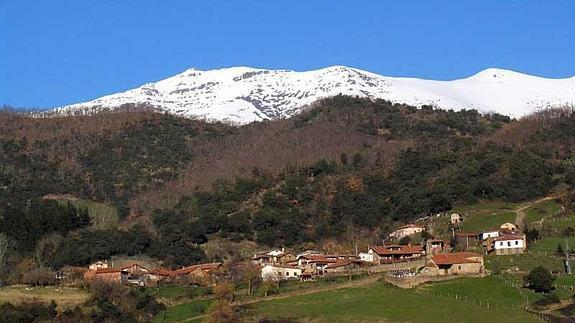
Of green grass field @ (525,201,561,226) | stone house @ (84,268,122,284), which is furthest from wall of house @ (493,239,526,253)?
stone house @ (84,268,122,284)

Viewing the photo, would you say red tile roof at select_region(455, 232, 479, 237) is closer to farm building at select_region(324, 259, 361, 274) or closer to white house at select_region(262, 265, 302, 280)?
farm building at select_region(324, 259, 361, 274)

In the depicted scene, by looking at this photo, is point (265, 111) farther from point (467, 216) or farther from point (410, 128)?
point (467, 216)

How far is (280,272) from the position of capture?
64938 mm

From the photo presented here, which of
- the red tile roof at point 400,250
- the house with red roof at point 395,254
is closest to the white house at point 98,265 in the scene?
the house with red roof at point 395,254

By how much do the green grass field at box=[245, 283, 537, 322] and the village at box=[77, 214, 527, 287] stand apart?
315 cm

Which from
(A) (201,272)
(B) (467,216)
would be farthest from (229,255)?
(B) (467,216)

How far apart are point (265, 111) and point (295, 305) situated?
139 m

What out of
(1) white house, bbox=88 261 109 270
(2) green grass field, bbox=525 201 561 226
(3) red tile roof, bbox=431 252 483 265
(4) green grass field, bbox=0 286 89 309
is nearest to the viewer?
(3) red tile roof, bbox=431 252 483 265

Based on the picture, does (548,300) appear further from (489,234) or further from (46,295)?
(46,295)

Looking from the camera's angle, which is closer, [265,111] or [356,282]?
[356,282]

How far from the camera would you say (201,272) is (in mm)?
68438

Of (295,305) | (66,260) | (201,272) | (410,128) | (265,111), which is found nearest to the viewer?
(295,305)

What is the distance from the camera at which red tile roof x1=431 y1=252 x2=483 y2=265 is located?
56.2 metres

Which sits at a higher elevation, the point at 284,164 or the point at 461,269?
the point at 284,164
